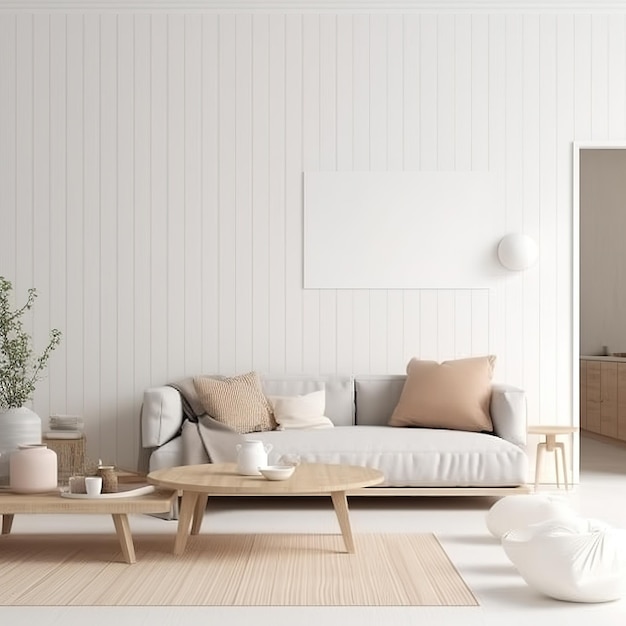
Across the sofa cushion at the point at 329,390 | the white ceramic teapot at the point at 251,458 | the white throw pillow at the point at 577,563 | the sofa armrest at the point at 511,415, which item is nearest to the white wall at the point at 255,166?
the sofa cushion at the point at 329,390

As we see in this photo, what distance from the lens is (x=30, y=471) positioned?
4.39 m

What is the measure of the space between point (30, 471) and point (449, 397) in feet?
8.60

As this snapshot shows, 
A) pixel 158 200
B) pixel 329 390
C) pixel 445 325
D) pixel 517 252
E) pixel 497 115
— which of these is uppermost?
pixel 497 115

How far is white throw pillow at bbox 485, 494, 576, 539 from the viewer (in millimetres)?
4406

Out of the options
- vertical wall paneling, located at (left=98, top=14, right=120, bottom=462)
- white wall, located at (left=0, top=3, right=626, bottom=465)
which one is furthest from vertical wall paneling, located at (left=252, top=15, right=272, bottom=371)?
vertical wall paneling, located at (left=98, top=14, right=120, bottom=462)

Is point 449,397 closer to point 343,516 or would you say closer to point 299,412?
point 299,412

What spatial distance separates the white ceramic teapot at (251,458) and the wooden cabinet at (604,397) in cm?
502

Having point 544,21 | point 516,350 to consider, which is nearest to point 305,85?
point 544,21

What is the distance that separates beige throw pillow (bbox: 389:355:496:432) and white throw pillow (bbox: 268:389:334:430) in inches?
18.2

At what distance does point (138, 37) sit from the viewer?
6637mm

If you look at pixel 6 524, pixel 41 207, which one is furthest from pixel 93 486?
pixel 41 207

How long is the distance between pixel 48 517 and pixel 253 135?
9.21ft

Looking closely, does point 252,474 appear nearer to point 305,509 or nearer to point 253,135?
point 305,509

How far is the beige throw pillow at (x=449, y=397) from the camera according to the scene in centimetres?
596
